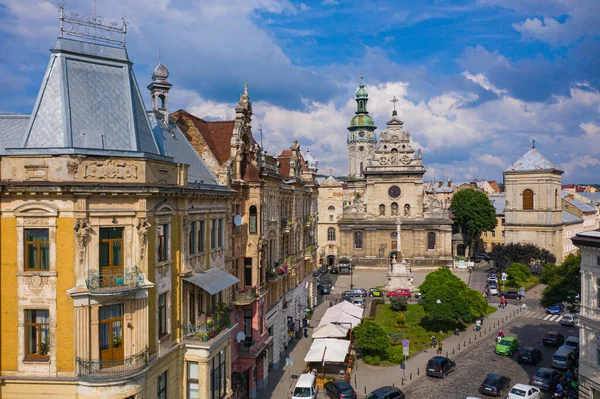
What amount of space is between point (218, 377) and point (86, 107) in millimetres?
13096

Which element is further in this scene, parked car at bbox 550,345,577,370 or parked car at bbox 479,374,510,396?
parked car at bbox 550,345,577,370

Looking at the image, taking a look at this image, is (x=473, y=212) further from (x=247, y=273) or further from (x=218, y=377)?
(x=218, y=377)

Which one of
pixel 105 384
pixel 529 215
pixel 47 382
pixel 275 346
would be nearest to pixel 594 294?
pixel 275 346

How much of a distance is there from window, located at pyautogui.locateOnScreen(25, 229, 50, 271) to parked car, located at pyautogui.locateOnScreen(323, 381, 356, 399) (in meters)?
21.1

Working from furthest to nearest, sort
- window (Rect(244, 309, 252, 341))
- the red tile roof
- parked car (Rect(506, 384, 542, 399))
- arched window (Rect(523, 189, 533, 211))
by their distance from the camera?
arched window (Rect(523, 189, 533, 211)) → window (Rect(244, 309, 252, 341)) → the red tile roof → parked car (Rect(506, 384, 542, 399))

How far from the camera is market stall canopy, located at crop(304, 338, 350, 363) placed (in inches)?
1399

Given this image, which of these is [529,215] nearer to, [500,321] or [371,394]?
[500,321]

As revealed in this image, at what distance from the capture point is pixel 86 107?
18.7 metres

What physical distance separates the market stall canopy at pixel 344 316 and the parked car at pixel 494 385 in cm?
1165

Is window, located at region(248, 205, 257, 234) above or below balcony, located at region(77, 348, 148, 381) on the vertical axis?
above

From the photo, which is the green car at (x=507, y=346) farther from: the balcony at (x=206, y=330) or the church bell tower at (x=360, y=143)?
the church bell tower at (x=360, y=143)

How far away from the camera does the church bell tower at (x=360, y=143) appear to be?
484 ft

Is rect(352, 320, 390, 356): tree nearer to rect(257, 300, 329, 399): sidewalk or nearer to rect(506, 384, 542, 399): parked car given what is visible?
rect(257, 300, 329, 399): sidewalk

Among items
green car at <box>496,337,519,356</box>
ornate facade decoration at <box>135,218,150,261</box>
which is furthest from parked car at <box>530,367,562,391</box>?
ornate facade decoration at <box>135,218,150,261</box>
